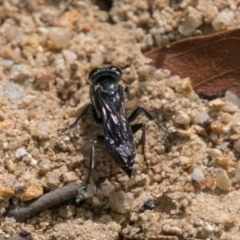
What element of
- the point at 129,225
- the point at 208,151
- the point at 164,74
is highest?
the point at 164,74

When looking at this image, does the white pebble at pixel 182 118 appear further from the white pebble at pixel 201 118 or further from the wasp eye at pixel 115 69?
the wasp eye at pixel 115 69

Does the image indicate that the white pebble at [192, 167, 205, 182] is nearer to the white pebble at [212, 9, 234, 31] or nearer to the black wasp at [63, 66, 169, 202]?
the black wasp at [63, 66, 169, 202]

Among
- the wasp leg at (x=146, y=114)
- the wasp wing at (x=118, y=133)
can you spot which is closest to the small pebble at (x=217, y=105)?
the wasp leg at (x=146, y=114)

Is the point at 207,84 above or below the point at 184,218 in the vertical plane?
above

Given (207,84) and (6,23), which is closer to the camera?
(207,84)

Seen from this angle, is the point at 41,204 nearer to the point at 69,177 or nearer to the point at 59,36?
the point at 69,177

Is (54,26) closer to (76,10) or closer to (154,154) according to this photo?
(76,10)

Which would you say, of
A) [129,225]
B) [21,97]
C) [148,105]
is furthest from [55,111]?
[129,225]
